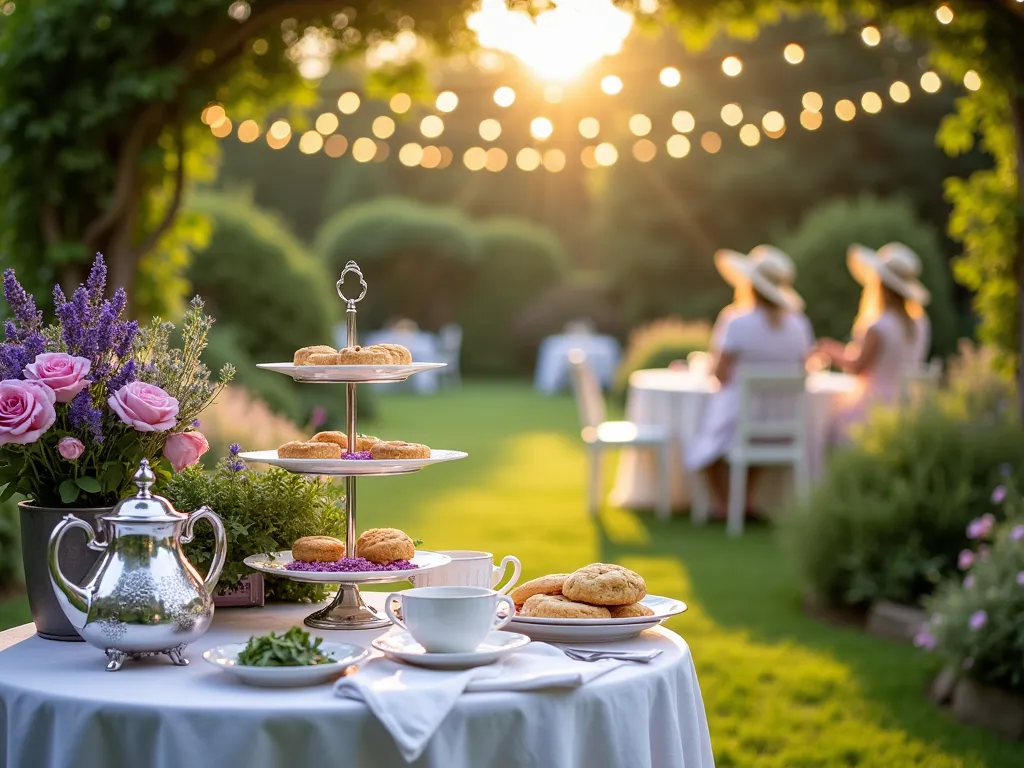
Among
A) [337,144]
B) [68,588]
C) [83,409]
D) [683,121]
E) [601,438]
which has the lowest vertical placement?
[601,438]

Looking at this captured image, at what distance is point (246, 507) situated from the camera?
7.39 ft

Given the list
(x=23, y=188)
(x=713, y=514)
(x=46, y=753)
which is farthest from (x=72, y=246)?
(x=713, y=514)

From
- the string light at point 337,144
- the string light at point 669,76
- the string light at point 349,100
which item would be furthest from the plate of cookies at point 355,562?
the string light at point 337,144

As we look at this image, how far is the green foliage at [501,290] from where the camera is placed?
83.3 feet

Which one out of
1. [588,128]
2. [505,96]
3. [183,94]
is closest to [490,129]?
[588,128]

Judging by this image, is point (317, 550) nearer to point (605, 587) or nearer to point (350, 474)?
point (350, 474)

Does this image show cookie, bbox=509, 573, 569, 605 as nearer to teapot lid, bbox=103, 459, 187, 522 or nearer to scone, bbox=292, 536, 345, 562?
scone, bbox=292, 536, 345, 562

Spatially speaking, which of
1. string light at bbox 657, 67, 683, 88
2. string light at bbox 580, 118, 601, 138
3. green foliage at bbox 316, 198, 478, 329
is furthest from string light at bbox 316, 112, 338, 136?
green foliage at bbox 316, 198, 478, 329

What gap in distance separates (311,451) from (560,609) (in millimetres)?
493

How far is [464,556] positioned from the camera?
88.4 inches

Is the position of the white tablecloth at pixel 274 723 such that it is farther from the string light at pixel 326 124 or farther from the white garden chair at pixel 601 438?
the string light at pixel 326 124

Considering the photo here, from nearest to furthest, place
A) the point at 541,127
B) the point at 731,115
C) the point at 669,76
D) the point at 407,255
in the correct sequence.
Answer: the point at 669,76
the point at 541,127
the point at 731,115
the point at 407,255

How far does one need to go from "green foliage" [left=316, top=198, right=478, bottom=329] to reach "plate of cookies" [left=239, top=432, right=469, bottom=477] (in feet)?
73.8

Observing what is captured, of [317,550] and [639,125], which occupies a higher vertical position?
[639,125]
